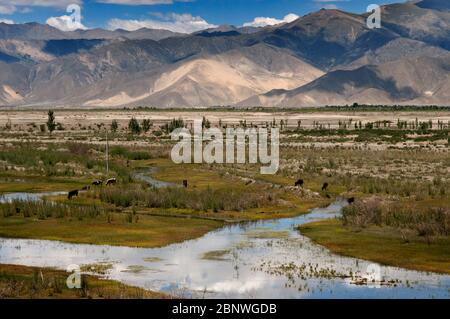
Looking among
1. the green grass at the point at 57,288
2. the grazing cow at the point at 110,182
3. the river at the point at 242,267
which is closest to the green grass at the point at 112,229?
the river at the point at 242,267

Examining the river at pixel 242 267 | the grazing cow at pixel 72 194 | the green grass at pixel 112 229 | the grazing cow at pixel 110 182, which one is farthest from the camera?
the grazing cow at pixel 110 182

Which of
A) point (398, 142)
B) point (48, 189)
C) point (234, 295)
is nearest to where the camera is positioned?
point (234, 295)

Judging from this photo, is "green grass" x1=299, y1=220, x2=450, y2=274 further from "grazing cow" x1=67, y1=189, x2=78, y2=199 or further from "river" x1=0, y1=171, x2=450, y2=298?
"grazing cow" x1=67, y1=189, x2=78, y2=199

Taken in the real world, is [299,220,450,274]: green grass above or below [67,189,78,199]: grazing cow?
below

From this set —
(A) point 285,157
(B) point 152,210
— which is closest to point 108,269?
(B) point 152,210

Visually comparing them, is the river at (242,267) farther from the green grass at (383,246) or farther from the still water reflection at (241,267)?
the green grass at (383,246)

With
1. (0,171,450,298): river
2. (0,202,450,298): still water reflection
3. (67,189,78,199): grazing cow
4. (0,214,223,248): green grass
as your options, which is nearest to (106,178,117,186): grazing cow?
(67,189,78,199): grazing cow

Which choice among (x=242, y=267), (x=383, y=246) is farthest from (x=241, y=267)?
(x=383, y=246)
